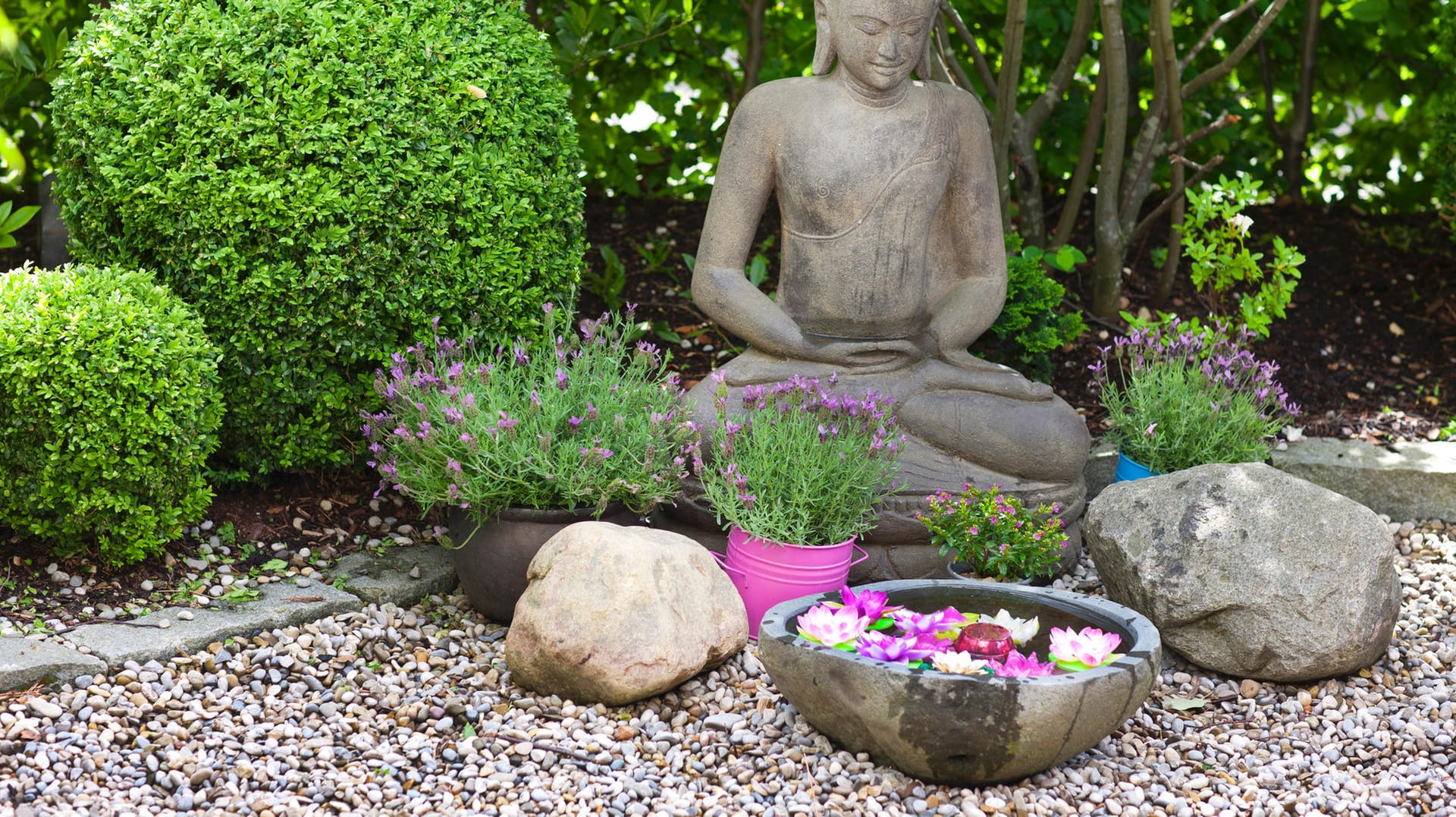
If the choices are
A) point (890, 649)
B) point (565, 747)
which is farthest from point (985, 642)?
point (565, 747)

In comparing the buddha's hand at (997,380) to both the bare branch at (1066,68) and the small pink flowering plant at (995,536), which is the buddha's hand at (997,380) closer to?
the small pink flowering plant at (995,536)

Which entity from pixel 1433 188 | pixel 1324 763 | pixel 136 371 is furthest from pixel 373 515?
pixel 1433 188

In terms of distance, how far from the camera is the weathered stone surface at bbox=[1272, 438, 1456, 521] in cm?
530

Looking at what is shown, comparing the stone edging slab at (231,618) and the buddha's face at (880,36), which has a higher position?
the buddha's face at (880,36)

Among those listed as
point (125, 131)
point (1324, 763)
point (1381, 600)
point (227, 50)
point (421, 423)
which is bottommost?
point (1324, 763)

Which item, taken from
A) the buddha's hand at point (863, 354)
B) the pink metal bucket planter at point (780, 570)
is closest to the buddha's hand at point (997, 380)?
the buddha's hand at point (863, 354)

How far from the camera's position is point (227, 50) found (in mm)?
4367

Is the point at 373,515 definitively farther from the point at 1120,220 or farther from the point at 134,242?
the point at 1120,220

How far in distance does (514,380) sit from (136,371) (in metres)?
1.18

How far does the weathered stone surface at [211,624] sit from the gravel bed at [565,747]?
5 cm

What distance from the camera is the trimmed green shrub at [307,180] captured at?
4332 millimetres

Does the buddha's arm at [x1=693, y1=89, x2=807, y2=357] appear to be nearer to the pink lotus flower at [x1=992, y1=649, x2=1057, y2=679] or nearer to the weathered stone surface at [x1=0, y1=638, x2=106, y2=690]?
the pink lotus flower at [x1=992, y1=649, x2=1057, y2=679]

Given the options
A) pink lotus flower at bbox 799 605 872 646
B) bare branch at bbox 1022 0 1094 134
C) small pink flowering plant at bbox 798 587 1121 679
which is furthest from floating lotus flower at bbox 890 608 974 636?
bare branch at bbox 1022 0 1094 134

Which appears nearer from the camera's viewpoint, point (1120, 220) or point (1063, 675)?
point (1063, 675)
